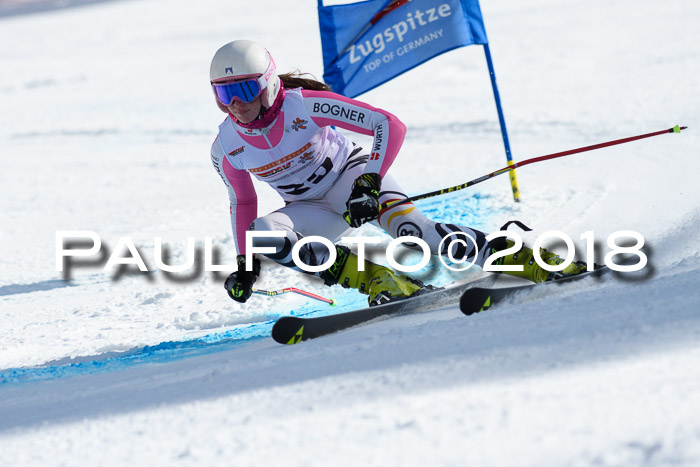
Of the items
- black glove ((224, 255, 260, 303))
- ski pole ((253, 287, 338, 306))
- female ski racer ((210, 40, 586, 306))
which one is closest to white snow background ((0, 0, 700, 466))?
ski pole ((253, 287, 338, 306))

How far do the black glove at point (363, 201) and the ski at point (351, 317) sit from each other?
0.41 m

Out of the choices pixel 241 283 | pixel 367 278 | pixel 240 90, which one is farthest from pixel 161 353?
pixel 240 90

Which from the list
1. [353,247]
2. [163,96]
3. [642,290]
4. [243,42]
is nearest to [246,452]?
[642,290]

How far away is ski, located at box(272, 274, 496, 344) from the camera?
335 centimetres

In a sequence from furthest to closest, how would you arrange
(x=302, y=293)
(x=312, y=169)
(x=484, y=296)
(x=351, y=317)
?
(x=302, y=293)
(x=312, y=169)
(x=351, y=317)
(x=484, y=296)

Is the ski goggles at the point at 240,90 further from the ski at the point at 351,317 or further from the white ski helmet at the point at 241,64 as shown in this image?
the ski at the point at 351,317

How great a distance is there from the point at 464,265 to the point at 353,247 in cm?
100

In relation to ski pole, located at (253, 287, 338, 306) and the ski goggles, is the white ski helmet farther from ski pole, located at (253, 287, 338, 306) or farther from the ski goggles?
ski pole, located at (253, 287, 338, 306)

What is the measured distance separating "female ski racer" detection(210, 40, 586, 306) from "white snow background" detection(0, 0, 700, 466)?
1.29ft

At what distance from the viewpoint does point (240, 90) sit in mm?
3650

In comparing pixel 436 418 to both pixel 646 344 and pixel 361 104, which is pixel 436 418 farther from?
pixel 361 104

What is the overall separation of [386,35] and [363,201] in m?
3.03

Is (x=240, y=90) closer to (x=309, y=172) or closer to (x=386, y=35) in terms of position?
(x=309, y=172)

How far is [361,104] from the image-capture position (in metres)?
3.97
